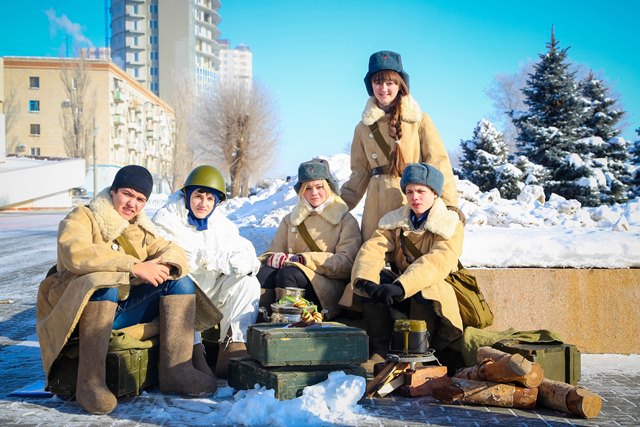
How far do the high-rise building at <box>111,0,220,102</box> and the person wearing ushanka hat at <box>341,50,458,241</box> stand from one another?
10603 centimetres

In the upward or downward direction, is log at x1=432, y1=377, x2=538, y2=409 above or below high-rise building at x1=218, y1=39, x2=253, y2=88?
below

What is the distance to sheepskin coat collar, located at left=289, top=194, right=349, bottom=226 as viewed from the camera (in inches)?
226

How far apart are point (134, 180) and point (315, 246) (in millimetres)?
1725

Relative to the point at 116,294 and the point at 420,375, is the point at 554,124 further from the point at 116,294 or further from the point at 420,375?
the point at 116,294

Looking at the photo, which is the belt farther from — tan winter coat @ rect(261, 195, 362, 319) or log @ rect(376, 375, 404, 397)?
log @ rect(376, 375, 404, 397)

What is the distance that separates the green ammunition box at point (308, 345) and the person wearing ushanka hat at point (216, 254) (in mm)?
538

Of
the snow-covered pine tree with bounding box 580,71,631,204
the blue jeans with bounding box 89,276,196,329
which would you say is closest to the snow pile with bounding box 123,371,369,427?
A: the blue jeans with bounding box 89,276,196,329

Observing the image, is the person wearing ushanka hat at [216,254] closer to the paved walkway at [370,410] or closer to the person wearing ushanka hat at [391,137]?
the paved walkway at [370,410]

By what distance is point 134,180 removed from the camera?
447 cm

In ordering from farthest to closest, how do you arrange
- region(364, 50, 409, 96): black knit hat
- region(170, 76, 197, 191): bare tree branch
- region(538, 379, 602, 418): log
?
region(170, 76, 197, 191): bare tree branch, region(364, 50, 409, 96): black knit hat, region(538, 379, 602, 418): log

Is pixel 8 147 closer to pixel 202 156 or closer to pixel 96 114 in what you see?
pixel 96 114

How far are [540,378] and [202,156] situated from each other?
3858cm

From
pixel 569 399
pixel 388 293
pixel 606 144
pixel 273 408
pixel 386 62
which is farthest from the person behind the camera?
pixel 606 144

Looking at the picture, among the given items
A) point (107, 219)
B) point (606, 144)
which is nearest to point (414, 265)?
point (107, 219)
